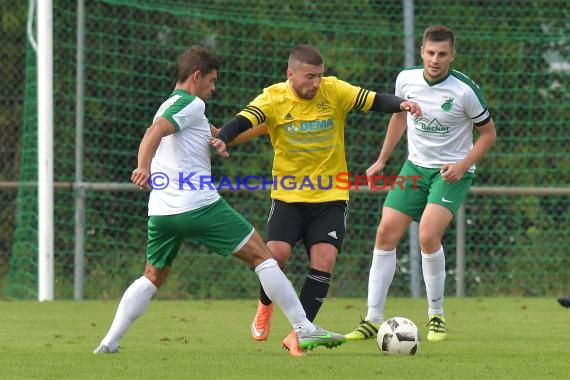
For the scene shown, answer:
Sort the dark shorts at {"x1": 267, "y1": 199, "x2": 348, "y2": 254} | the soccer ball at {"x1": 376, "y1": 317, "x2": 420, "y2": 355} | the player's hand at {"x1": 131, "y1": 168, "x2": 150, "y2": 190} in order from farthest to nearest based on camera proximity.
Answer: the dark shorts at {"x1": 267, "y1": 199, "x2": 348, "y2": 254}
the soccer ball at {"x1": 376, "y1": 317, "x2": 420, "y2": 355}
the player's hand at {"x1": 131, "y1": 168, "x2": 150, "y2": 190}

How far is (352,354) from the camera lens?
24.2ft

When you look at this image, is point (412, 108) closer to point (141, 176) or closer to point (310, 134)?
point (310, 134)

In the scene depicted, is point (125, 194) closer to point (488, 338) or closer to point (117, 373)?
point (488, 338)

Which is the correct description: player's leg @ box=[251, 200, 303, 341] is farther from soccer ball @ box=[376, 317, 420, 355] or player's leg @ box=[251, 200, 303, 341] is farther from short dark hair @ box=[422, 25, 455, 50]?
short dark hair @ box=[422, 25, 455, 50]

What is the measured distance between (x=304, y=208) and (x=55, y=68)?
602cm

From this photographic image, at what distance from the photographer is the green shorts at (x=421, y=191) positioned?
8484 millimetres

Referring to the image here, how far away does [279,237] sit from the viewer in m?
7.83

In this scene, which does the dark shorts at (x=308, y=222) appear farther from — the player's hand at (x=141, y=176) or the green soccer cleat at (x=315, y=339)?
the player's hand at (x=141, y=176)

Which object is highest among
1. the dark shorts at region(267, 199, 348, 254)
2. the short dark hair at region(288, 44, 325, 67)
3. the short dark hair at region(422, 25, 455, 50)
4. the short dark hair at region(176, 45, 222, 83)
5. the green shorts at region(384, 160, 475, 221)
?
the short dark hair at region(422, 25, 455, 50)

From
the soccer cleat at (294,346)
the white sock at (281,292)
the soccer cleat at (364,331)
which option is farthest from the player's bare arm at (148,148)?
the soccer cleat at (364,331)

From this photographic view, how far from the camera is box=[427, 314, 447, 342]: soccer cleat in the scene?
842 centimetres


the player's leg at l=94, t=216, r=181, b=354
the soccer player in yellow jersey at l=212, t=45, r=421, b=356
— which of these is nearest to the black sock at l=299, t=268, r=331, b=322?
the soccer player in yellow jersey at l=212, t=45, r=421, b=356

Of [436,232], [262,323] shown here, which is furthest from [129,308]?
[436,232]

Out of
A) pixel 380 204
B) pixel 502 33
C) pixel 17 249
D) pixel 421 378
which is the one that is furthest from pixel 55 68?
pixel 421 378
